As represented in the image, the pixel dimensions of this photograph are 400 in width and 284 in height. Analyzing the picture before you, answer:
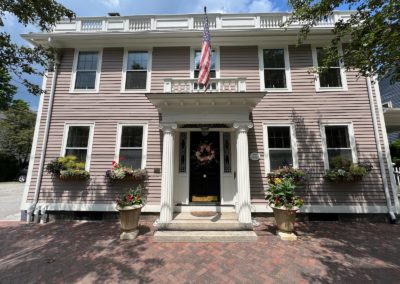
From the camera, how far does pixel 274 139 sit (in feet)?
21.4

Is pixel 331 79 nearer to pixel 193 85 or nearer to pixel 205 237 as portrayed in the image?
pixel 193 85

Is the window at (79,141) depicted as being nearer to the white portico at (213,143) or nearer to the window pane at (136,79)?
the window pane at (136,79)

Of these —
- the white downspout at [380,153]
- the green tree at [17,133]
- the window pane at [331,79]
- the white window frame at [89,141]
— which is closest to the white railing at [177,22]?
the window pane at [331,79]

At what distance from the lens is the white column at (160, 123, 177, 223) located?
5.22 m

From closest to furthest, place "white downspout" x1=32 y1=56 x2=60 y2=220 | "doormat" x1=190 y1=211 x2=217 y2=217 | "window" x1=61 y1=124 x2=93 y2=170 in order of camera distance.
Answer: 1. "doormat" x1=190 y1=211 x2=217 y2=217
2. "white downspout" x1=32 y1=56 x2=60 y2=220
3. "window" x1=61 y1=124 x2=93 y2=170

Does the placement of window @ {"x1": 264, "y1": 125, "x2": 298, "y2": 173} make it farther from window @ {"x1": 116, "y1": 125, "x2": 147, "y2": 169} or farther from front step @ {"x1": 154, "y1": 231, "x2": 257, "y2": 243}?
window @ {"x1": 116, "y1": 125, "x2": 147, "y2": 169}

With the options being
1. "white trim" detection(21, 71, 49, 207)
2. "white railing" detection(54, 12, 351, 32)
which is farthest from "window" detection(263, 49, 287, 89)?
"white trim" detection(21, 71, 49, 207)

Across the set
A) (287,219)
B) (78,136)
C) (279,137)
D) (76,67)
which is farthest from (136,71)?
(287,219)

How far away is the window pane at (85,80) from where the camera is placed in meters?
7.05

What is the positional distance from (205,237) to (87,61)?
285 inches

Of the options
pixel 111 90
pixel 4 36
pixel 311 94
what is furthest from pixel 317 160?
pixel 4 36

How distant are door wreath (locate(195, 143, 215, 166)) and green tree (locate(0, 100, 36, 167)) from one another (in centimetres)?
2027

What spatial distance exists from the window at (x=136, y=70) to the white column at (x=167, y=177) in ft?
7.80

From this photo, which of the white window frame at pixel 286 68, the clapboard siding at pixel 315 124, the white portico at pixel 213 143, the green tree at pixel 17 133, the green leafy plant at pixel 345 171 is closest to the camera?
the white portico at pixel 213 143
